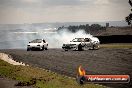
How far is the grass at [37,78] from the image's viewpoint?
12.7 metres

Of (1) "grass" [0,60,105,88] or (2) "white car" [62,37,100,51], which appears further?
(2) "white car" [62,37,100,51]

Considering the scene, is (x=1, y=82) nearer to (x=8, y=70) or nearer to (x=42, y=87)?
(x=42, y=87)

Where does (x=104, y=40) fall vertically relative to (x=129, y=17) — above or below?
below

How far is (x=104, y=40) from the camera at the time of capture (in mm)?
58188

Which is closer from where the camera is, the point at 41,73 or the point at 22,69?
the point at 41,73

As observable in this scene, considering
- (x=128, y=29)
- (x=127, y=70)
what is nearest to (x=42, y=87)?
(x=127, y=70)

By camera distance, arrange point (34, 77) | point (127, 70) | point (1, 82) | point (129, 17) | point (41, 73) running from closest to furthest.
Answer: point (1, 82) < point (34, 77) < point (41, 73) < point (127, 70) < point (129, 17)

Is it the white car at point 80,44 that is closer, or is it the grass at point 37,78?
the grass at point 37,78

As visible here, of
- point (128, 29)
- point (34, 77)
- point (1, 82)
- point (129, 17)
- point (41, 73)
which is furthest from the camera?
point (128, 29)

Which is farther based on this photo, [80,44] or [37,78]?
[80,44]

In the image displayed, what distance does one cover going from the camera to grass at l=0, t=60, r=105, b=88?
498 inches

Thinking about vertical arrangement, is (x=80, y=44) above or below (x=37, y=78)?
below

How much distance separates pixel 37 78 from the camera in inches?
567

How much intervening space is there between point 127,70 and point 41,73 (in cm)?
509
